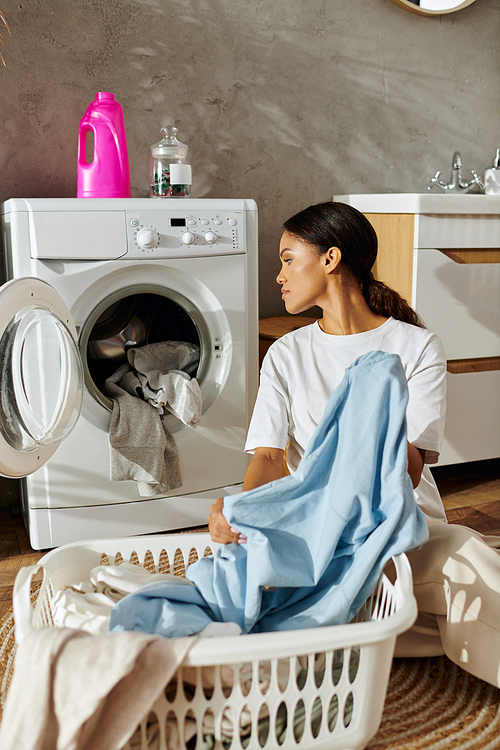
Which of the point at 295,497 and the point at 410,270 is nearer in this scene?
the point at 295,497

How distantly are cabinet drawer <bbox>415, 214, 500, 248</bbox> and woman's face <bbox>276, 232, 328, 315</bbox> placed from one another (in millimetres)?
811

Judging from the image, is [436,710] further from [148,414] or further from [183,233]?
[183,233]

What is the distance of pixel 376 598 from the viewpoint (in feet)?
3.48

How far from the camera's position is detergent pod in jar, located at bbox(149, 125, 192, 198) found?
190cm

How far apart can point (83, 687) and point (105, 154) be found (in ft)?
4.91

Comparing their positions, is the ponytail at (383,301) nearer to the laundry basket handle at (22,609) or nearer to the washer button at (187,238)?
the washer button at (187,238)

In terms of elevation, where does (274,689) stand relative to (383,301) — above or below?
below

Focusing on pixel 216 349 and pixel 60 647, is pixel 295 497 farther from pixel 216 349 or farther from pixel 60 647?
pixel 216 349

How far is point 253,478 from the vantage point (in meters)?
1.22

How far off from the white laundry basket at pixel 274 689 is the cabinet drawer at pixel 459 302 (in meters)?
1.26

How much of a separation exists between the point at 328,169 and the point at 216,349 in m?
1.03

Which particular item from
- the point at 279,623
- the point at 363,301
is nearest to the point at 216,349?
the point at 363,301

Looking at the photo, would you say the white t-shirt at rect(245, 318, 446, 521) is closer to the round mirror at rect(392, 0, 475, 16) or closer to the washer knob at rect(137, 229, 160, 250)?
the washer knob at rect(137, 229, 160, 250)

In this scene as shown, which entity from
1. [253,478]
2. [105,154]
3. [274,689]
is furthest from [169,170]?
[274,689]
